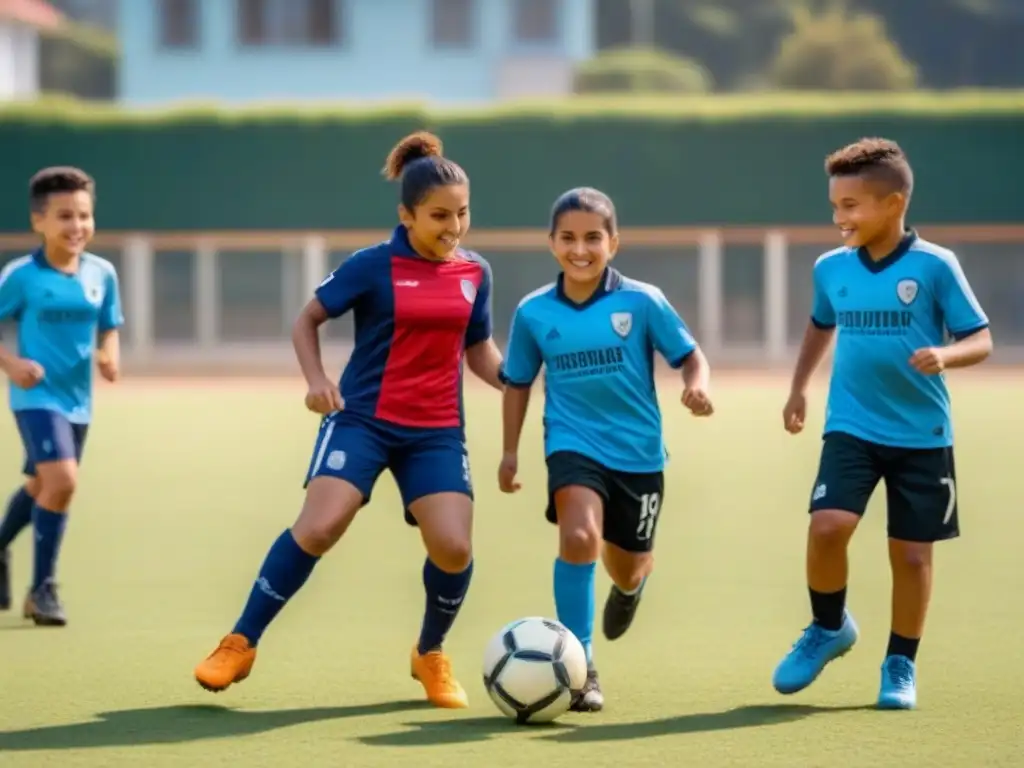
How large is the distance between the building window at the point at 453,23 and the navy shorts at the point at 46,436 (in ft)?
115

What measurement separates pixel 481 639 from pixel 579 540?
4.71 feet

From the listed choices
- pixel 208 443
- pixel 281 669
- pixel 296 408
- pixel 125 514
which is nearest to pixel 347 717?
pixel 281 669

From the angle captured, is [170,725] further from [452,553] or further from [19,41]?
[19,41]

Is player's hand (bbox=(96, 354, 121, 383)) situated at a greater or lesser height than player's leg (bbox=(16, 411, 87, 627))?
greater

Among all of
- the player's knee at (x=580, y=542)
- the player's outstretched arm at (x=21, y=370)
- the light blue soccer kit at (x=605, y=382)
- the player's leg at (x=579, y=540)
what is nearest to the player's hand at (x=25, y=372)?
the player's outstretched arm at (x=21, y=370)

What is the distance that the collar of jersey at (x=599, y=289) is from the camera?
6.73m

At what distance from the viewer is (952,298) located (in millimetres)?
6414

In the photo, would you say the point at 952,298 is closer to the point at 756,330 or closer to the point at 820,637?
the point at 820,637

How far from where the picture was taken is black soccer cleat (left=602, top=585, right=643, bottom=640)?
7.21m

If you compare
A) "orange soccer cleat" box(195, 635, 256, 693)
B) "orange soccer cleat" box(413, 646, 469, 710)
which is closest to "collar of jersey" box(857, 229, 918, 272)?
"orange soccer cleat" box(413, 646, 469, 710)

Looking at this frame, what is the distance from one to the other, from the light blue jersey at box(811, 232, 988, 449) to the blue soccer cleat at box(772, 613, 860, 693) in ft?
2.05

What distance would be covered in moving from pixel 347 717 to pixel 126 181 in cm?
2474

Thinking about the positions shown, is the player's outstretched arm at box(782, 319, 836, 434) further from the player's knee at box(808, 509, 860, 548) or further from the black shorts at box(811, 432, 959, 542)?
the player's knee at box(808, 509, 860, 548)

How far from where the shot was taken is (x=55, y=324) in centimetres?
842
